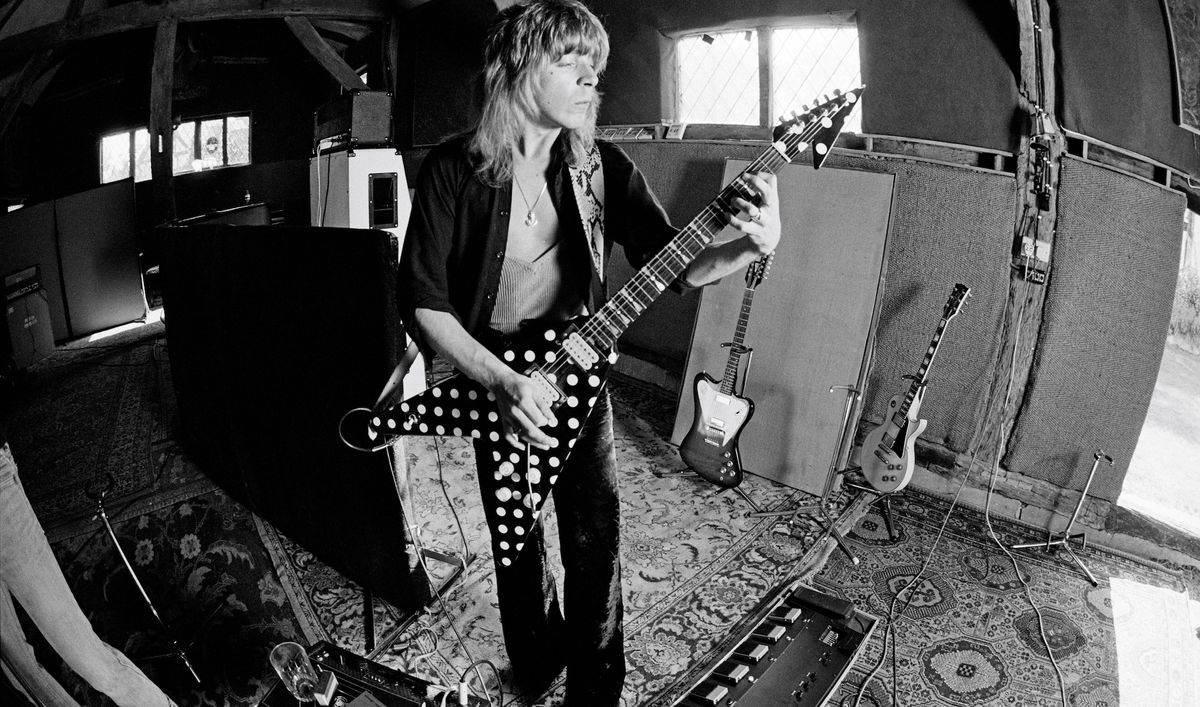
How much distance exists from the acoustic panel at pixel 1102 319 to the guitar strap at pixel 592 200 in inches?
100

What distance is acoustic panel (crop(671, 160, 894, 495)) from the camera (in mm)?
3311

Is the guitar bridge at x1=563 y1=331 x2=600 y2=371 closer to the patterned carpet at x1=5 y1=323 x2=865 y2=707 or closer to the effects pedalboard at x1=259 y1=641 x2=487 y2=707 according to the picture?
the effects pedalboard at x1=259 y1=641 x2=487 y2=707

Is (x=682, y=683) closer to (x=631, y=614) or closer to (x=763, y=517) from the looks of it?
(x=631, y=614)

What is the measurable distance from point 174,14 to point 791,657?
19.9 feet

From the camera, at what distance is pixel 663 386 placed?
479cm

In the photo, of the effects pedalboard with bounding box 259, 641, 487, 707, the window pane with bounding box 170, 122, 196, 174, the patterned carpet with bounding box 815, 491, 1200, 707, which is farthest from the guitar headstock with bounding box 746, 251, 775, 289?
the window pane with bounding box 170, 122, 196, 174

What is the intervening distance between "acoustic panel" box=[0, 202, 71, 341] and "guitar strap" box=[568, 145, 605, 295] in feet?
13.2

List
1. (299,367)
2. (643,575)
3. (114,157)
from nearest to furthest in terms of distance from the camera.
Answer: (299,367) < (643,575) < (114,157)

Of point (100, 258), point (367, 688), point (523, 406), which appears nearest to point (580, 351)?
point (523, 406)

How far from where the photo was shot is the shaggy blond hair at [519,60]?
1.45 meters

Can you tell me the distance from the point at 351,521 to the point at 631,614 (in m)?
1.13

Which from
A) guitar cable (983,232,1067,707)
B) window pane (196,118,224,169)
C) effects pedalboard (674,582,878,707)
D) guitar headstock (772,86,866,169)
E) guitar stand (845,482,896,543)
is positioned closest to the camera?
guitar headstock (772,86,866,169)

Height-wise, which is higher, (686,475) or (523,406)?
(523,406)

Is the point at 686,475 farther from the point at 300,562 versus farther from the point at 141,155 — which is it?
the point at 141,155
